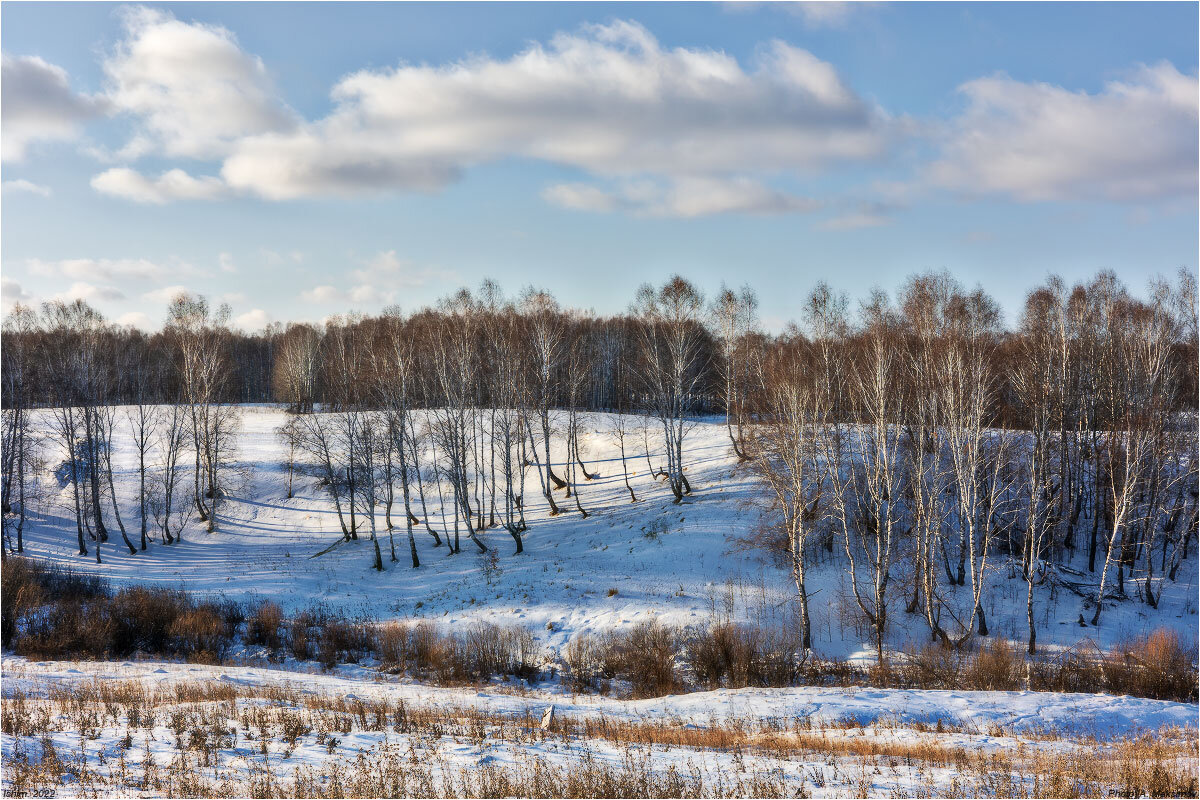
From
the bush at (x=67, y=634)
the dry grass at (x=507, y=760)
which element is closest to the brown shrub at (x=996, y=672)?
the dry grass at (x=507, y=760)

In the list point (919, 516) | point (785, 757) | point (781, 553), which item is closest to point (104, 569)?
point (781, 553)

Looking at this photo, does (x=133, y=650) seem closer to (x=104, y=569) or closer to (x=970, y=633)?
(x=104, y=569)

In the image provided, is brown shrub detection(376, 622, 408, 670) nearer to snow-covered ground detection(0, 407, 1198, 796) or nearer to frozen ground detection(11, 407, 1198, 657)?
snow-covered ground detection(0, 407, 1198, 796)

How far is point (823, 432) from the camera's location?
84.5 ft

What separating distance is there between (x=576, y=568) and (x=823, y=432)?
511 inches

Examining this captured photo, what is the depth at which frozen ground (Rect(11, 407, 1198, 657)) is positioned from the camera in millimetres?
25516

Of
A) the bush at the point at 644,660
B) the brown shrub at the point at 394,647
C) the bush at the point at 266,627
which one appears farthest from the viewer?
the bush at the point at 266,627

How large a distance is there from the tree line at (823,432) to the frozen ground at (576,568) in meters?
0.89

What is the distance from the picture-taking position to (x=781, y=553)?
29.1 m

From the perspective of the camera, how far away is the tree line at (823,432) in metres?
25.2

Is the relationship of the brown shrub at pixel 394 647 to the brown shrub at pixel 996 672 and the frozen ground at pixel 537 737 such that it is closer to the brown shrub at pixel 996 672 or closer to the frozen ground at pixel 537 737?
the frozen ground at pixel 537 737

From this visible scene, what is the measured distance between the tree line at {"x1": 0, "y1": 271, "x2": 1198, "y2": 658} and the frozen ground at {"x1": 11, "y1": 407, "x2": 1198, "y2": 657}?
2.92ft

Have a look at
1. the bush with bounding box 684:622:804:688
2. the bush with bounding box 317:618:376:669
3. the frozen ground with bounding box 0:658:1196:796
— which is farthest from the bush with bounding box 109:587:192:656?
the bush with bounding box 684:622:804:688

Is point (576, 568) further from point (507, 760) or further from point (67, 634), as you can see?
point (507, 760)
